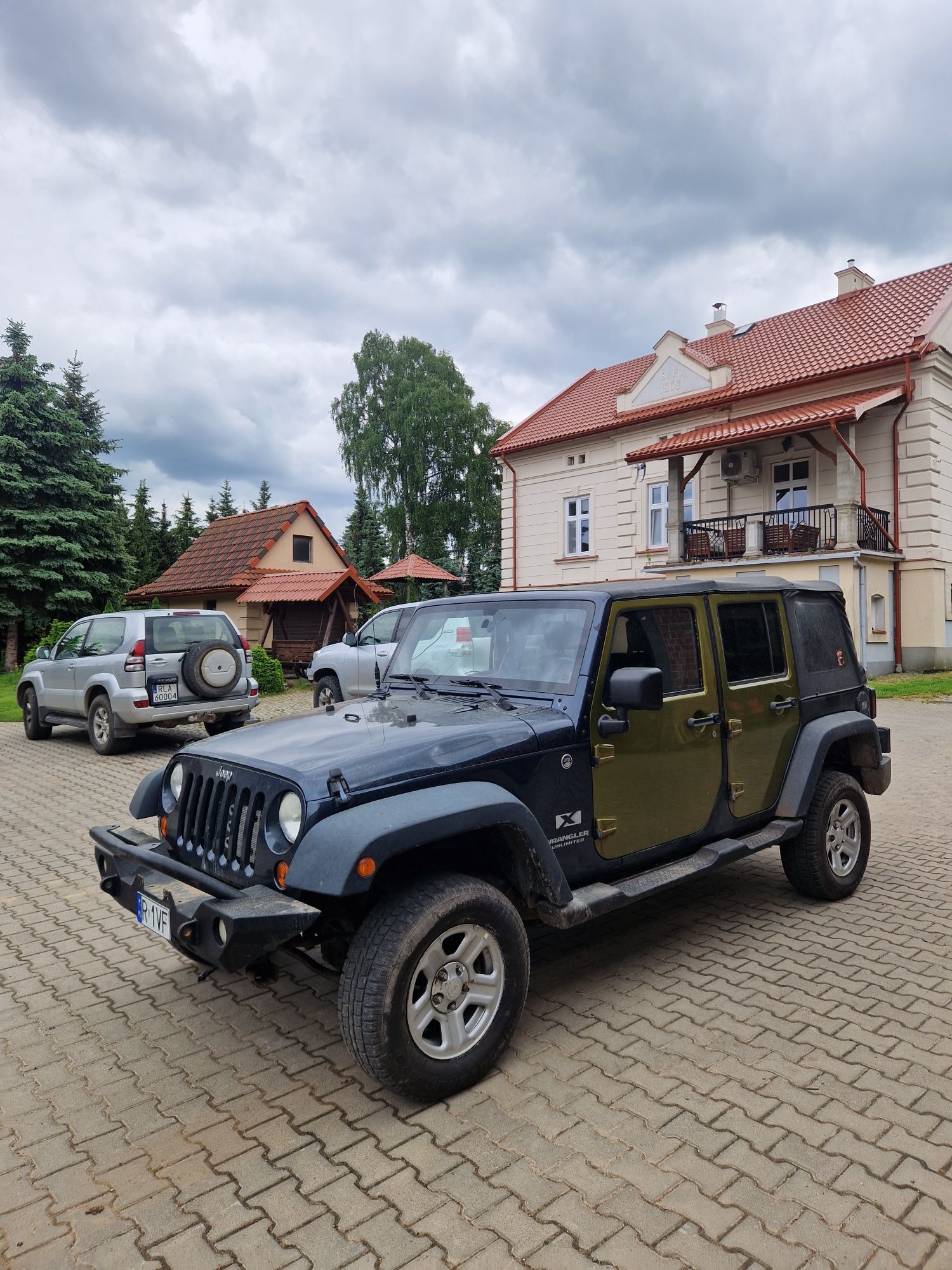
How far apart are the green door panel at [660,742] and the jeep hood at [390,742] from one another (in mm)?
322

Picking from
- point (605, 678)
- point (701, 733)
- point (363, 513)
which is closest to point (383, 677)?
point (605, 678)

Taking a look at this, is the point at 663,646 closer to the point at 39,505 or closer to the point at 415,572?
the point at 415,572

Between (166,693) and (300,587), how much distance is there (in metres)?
13.2

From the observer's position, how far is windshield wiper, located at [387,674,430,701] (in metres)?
4.16

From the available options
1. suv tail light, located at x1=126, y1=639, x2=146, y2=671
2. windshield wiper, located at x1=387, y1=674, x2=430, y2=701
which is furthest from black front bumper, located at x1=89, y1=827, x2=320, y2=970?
suv tail light, located at x1=126, y1=639, x2=146, y2=671

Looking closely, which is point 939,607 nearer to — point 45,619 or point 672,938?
point 672,938

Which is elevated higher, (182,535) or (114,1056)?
(182,535)

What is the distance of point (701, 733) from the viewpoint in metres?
4.04

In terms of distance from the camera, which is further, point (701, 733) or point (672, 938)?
point (672, 938)

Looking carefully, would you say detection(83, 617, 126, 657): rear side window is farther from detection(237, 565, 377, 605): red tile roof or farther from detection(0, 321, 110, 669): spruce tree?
detection(0, 321, 110, 669): spruce tree

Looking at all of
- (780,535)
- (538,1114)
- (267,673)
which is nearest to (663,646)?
(538,1114)

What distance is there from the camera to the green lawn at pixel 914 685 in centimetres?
1548

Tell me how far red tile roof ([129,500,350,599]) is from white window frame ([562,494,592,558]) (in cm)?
689

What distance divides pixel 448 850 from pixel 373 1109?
909mm
